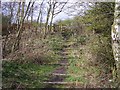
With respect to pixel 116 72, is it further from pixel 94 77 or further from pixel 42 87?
pixel 42 87

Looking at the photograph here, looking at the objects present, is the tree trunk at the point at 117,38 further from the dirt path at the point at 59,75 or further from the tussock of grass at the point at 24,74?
the tussock of grass at the point at 24,74

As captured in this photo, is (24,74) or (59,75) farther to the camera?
(59,75)

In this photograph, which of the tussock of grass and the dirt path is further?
the dirt path

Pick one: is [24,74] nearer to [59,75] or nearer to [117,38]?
[59,75]

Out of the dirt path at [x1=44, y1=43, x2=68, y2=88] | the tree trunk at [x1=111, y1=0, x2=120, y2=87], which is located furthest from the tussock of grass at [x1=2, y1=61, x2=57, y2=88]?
the tree trunk at [x1=111, y1=0, x2=120, y2=87]

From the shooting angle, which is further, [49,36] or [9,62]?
[49,36]

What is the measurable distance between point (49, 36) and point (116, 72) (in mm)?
6187

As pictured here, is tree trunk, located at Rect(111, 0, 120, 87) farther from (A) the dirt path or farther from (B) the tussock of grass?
(B) the tussock of grass

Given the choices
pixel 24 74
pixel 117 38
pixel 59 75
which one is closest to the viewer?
pixel 117 38

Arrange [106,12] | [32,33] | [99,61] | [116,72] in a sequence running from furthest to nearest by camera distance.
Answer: [32,33] < [106,12] < [99,61] < [116,72]

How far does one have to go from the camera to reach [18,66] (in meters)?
5.83

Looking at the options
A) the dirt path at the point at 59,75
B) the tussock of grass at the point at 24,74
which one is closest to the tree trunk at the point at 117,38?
the dirt path at the point at 59,75

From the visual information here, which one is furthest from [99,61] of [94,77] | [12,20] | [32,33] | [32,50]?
[32,33]

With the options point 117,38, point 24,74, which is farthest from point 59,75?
point 117,38
